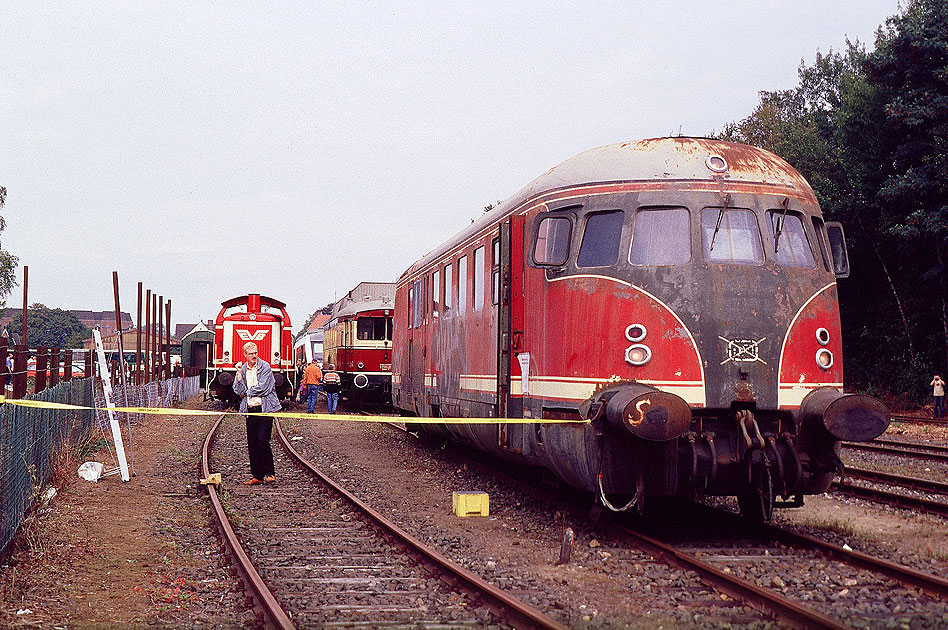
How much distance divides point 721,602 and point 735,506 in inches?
179

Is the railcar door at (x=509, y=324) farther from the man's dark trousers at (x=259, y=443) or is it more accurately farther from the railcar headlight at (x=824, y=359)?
the man's dark trousers at (x=259, y=443)

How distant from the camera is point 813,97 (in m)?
48.6

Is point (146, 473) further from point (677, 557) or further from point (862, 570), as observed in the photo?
point (862, 570)

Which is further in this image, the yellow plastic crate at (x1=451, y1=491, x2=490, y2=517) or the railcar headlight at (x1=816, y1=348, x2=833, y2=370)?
the yellow plastic crate at (x1=451, y1=491, x2=490, y2=517)

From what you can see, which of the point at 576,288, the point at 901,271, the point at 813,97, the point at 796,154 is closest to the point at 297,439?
the point at 576,288

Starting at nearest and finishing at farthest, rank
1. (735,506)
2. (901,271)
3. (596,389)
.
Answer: (596,389), (735,506), (901,271)

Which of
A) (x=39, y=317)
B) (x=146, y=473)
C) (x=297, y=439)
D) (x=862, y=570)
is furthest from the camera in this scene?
(x=39, y=317)

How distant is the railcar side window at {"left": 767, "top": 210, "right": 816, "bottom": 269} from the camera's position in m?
8.41

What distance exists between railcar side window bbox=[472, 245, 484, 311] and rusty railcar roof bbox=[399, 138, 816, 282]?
2.13 m

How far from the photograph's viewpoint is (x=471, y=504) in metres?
10.2

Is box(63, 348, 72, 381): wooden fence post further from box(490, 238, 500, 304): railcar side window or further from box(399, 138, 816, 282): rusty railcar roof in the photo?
box(399, 138, 816, 282): rusty railcar roof

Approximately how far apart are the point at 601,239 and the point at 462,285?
404 cm

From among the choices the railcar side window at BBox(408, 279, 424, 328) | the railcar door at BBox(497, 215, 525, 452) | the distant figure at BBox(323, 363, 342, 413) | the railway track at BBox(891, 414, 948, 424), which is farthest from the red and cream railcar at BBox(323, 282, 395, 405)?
the railcar door at BBox(497, 215, 525, 452)

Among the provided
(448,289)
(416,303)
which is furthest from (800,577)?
(416,303)
